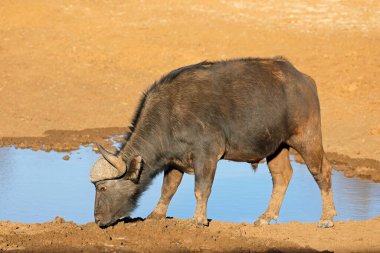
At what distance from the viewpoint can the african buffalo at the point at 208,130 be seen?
10.5 metres

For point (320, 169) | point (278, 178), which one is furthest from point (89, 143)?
point (320, 169)

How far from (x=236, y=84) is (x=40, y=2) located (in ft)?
63.3

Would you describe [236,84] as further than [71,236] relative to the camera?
Yes

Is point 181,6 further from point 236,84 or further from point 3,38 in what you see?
point 236,84

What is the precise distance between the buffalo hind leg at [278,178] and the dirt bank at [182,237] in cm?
56

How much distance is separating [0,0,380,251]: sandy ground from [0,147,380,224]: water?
1.17 m

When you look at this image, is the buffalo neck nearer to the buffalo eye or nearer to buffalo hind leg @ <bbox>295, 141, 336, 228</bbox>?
the buffalo eye

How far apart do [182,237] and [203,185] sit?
0.92 metres

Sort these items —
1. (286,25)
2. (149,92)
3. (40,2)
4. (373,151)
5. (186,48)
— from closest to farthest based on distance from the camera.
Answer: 1. (149,92)
2. (373,151)
3. (186,48)
4. (286,25)
5. (40,2)

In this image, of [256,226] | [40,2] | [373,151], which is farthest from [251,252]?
[40,2]

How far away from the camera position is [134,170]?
10.5 m

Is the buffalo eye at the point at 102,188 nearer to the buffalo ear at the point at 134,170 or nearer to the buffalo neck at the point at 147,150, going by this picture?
the buffalo ear at the point at 134,170

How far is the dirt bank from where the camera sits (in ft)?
31.5

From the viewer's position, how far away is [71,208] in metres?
13.2
